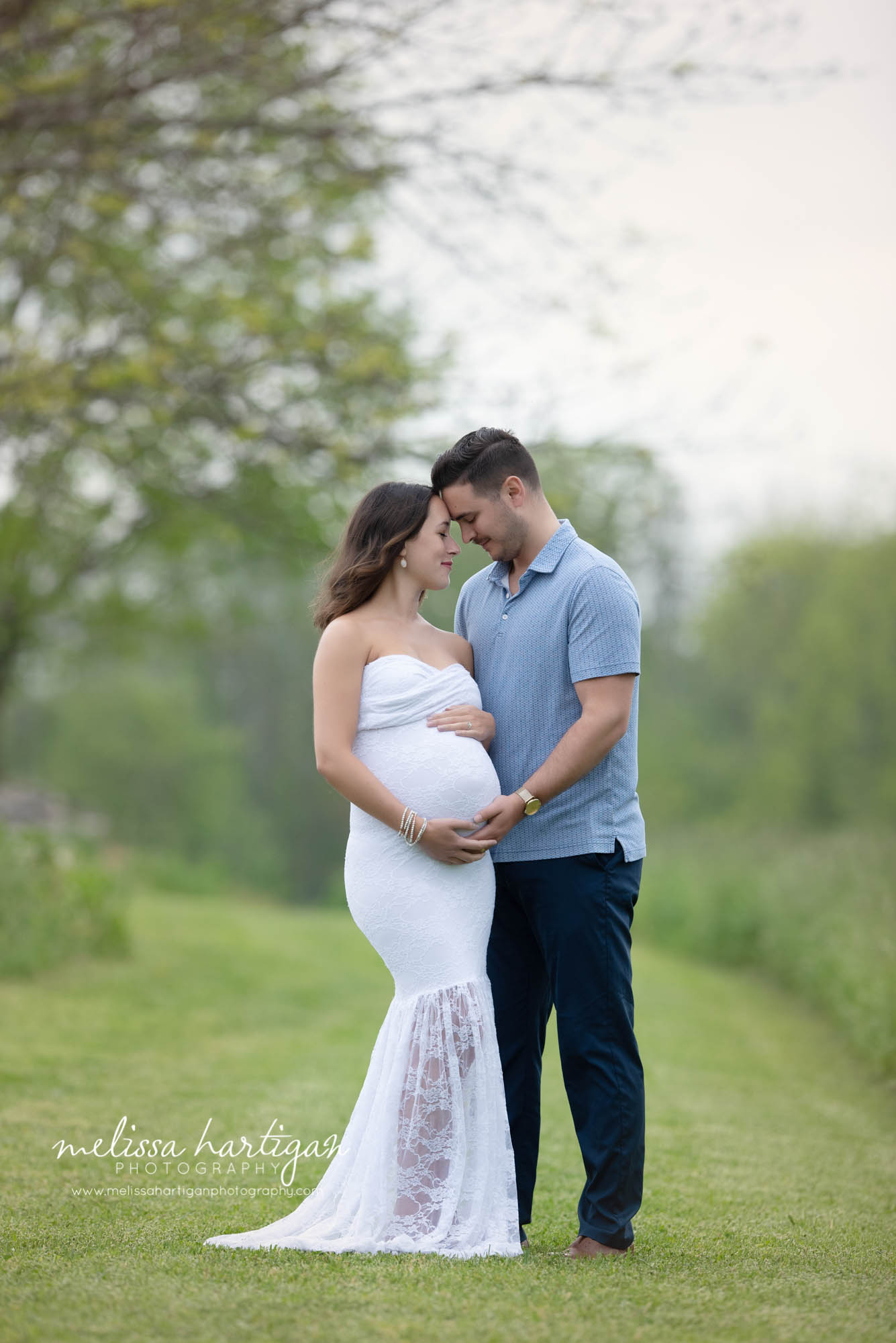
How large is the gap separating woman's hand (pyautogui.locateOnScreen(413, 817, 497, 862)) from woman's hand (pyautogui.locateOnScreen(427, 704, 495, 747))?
0.24 metres

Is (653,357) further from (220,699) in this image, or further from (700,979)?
(220,699)

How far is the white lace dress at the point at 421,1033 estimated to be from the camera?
304cm

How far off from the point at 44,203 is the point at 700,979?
26.8 feet

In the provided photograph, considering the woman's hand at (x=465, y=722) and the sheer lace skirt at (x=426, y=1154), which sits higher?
the woman's hand at (x=465, y=722)

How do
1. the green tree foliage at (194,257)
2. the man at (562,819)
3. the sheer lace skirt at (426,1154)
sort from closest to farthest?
the sheer lace skirt at (426,1154) < the man at (562,819) < the green tree foliage at (194,257)

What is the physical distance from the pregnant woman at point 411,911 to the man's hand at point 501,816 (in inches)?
1.5

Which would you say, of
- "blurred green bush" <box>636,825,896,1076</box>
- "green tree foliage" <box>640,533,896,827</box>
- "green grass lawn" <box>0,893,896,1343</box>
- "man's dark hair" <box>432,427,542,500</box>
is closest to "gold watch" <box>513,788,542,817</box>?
"man's dark hair" <box>432,427,542,500</box>

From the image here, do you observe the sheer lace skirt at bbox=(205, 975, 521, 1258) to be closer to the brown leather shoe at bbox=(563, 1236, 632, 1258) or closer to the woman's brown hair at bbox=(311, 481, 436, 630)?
the brown leather shoe at bbox=(563, 1236, 632, 1258)

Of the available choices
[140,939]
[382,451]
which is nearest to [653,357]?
[382,451]

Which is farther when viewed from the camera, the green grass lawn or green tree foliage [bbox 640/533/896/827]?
green tree foliage [bbox 640/533/896/827]

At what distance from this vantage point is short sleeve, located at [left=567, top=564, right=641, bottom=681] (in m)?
3.15

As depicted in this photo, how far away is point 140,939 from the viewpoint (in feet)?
33.2

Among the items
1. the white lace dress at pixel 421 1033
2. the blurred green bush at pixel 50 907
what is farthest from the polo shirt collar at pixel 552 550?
the blurred green bush at pixel 50 907

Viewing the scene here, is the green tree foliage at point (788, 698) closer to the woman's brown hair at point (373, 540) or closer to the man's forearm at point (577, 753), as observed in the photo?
the woman's brown hair at point (373, 540)
